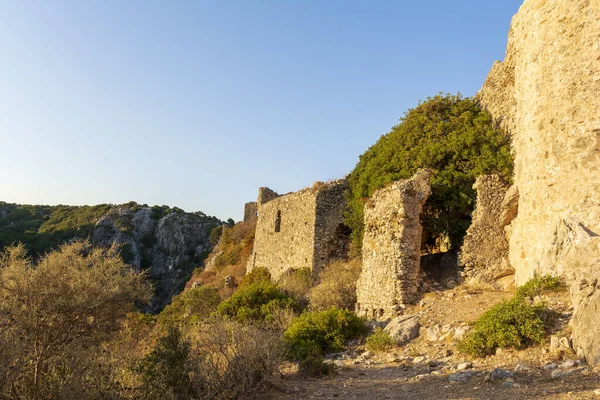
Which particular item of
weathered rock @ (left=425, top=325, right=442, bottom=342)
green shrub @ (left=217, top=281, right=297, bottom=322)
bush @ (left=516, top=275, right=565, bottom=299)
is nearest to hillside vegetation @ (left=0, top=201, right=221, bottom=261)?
green shrub @ (left=217, top=281, right=297, bottom=322)

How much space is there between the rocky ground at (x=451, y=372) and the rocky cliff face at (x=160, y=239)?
38.0 meters

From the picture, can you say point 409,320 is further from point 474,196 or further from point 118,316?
point 118,316

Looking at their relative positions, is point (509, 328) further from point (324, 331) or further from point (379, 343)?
point (324, 331)

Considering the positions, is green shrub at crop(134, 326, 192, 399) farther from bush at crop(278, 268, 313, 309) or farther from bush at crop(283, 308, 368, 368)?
bush at crop(278, 268, 313, 309)

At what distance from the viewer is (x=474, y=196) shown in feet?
42.0

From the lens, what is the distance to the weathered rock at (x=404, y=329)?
A: 923 cm

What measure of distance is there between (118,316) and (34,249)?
4361cm

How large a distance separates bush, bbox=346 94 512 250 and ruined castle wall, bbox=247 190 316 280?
239 cm

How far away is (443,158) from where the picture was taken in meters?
13.8

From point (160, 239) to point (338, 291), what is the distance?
4206cm

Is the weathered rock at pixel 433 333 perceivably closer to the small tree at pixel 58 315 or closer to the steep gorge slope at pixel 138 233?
the small tree at pixel 58 315

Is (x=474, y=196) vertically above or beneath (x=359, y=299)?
above

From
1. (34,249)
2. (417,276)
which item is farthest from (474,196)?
(34,249)

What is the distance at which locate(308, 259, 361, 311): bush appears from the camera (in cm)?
1319
